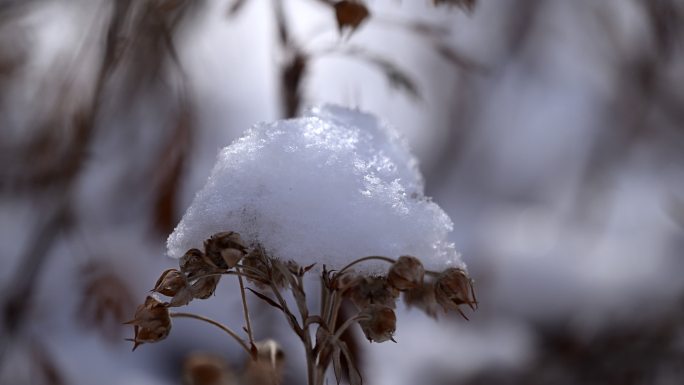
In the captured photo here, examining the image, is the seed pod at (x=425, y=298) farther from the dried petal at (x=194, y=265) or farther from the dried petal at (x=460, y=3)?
the dried petal at (x=460, y=3)

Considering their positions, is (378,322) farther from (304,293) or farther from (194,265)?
(194,265)

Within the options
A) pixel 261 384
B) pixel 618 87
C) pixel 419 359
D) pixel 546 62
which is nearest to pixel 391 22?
pixel 261 384

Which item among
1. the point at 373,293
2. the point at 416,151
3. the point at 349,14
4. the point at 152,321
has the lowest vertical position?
the point at 152,321

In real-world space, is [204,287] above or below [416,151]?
below

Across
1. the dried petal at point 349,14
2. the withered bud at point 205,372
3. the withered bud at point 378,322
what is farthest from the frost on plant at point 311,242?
the withered bud at point 205,372

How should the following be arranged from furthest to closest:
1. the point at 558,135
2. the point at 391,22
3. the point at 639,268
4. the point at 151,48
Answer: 1. the point at 558,135
2. the point at 639,268
3. the point at 151,48
4. the point at 391,22

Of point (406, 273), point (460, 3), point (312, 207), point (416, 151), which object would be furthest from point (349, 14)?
point (416, 151)

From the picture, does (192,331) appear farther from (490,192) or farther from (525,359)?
(490,192)

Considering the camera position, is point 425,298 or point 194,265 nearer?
point 194,265
